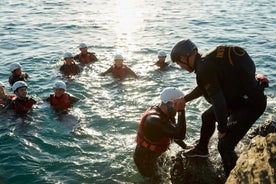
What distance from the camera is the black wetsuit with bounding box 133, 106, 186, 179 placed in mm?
7051

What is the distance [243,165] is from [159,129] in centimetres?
261

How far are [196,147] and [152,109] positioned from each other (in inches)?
54.1

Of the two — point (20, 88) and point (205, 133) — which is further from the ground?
point (205, 133)

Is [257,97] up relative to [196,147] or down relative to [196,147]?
up

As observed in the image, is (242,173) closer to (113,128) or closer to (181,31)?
(113,128)

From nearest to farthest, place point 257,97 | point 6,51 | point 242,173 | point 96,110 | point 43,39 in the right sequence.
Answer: point 242,173, point 257,97, point 96,110, point 6,51, point 43,39

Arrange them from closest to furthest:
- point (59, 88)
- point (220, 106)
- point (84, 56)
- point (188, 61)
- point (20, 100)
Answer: point (220, 106) < point (188, 61) < point (20, 100) < point (59, 88) < point (84, 56)

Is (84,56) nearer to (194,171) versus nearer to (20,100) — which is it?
(20,100)

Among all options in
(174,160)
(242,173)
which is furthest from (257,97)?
(174,160)

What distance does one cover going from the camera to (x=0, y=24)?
31516mm

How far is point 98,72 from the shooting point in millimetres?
18016

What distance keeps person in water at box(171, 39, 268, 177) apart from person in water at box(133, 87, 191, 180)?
0.98 metres

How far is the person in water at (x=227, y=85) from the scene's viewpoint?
590cm

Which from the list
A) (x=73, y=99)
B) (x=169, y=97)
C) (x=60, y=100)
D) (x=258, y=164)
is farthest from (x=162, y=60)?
(x=258, y=164)
